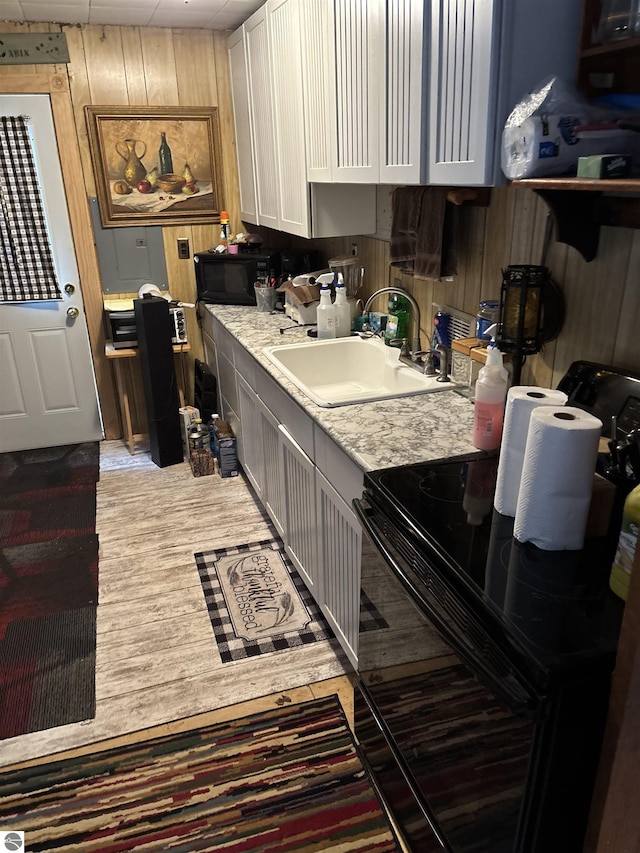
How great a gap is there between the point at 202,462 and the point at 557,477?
2.70 meters

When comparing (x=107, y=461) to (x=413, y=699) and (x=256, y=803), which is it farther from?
(x=413, y=699)

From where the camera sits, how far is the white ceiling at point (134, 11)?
2992 millimetres

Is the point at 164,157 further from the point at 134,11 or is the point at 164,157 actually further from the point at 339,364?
the point at 339,364

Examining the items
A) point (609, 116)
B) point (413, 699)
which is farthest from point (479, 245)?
point (413, 699)

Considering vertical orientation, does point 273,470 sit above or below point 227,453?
above

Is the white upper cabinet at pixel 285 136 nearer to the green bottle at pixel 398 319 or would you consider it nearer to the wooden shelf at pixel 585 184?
the green bottle at pixel 398 319

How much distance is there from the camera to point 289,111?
2781 mm

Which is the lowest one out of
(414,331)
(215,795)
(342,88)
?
(215,795)

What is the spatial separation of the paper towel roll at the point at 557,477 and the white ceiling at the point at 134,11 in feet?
9.53

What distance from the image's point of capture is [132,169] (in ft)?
12.0

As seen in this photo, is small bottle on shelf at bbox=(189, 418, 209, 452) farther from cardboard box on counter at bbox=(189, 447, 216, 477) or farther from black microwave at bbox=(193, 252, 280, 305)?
black microwave at bbox=(193, 252, 280, 305)

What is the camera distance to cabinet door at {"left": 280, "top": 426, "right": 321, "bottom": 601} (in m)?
2.24

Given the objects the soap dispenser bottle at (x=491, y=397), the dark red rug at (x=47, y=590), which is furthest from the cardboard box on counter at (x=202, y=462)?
the soap dispenser bottle at (x=491, y=397)

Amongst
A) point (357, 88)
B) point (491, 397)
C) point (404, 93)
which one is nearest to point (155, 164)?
point (357, 88)
